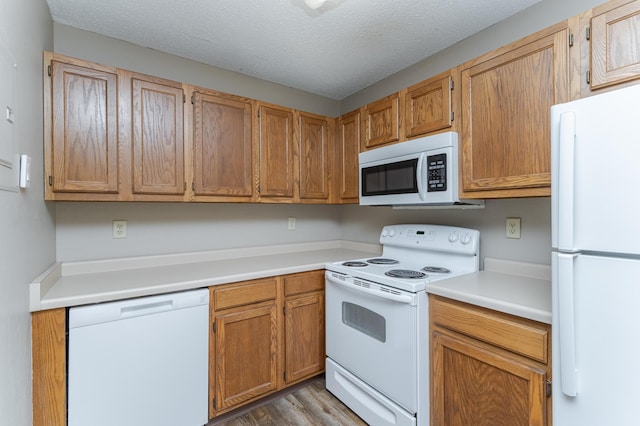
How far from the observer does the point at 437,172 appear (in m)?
1.72

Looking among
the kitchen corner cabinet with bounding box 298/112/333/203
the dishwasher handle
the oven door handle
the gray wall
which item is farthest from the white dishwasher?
the kitchen corner cabinet with bounding box 298/112/333/203

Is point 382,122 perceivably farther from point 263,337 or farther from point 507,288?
point 263,337

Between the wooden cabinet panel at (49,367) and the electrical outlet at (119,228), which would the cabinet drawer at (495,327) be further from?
the electrical outlet at (119,228)

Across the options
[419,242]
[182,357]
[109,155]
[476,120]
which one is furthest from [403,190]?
[109,155]

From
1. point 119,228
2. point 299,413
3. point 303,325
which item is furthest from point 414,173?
point 119,228

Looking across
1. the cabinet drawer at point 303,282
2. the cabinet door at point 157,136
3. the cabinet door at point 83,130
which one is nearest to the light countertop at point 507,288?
the cabinet drawer at point 303,282

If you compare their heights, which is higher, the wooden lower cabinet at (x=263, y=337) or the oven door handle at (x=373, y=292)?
the oven door handle at (x=373, y=292)

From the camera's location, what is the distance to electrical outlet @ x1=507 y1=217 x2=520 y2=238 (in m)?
1.70

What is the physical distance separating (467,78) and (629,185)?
3.40 ft

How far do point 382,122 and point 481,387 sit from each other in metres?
1.68

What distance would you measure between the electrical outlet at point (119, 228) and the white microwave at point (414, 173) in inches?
65.9

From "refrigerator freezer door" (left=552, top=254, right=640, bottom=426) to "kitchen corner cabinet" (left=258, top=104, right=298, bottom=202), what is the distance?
1.73m

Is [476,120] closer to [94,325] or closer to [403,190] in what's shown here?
[403,190]

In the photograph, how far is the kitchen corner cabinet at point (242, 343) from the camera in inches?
66.8
